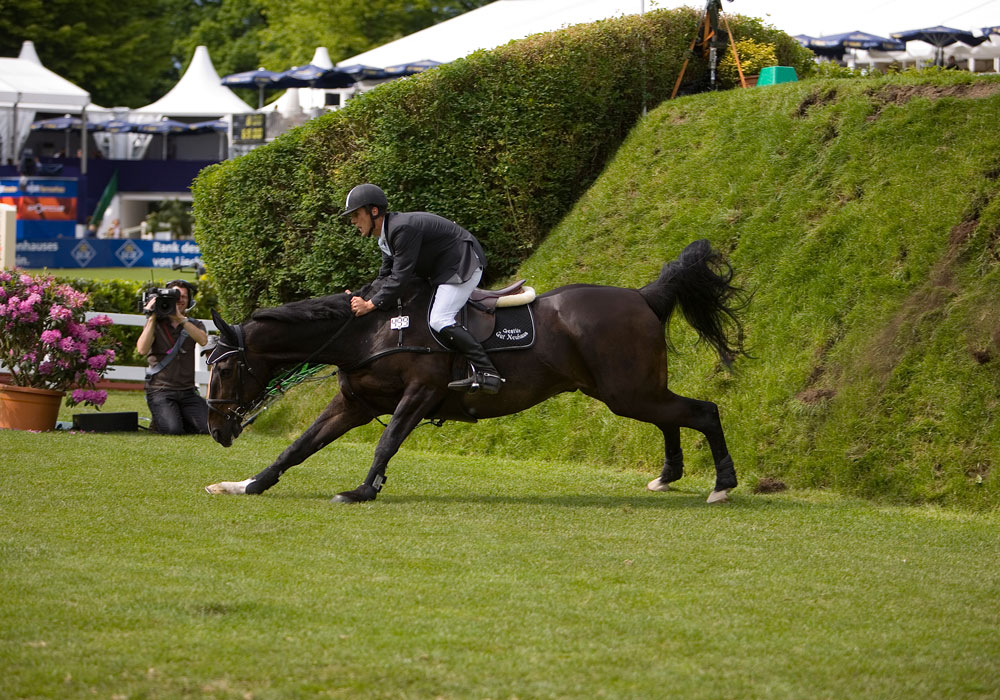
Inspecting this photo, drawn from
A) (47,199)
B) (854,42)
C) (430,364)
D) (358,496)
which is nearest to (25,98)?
(47,199)

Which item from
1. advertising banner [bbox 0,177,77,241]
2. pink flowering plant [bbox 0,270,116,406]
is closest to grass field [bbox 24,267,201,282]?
advertising banner [bbox 0,177,77,241]

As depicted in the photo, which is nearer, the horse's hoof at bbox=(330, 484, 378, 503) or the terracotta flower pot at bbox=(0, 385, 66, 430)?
the horse's hoof at bbox=(330, 484, 378, 503)

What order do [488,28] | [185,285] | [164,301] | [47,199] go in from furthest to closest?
1. [47,199]
2. [488,28]
3. [185,285]
4. [164,301]

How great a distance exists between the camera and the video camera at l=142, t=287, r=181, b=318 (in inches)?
512

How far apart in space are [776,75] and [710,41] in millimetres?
976

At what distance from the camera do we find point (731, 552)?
23.1ft

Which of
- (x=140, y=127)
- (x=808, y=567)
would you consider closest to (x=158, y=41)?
(x=140, y=127)

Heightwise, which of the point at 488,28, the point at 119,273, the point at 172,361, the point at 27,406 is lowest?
the point at 119,273

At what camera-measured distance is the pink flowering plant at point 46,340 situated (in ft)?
41.4

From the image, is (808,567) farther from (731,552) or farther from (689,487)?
(689,487)

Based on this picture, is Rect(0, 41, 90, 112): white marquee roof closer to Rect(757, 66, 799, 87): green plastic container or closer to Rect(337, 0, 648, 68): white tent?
Rect(337, 0, 648, 68): white tent

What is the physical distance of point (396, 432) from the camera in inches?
346

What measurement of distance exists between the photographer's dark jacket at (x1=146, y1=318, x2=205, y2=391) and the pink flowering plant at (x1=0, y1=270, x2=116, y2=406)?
58 centimetres

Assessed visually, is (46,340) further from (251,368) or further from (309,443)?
(309,443)
